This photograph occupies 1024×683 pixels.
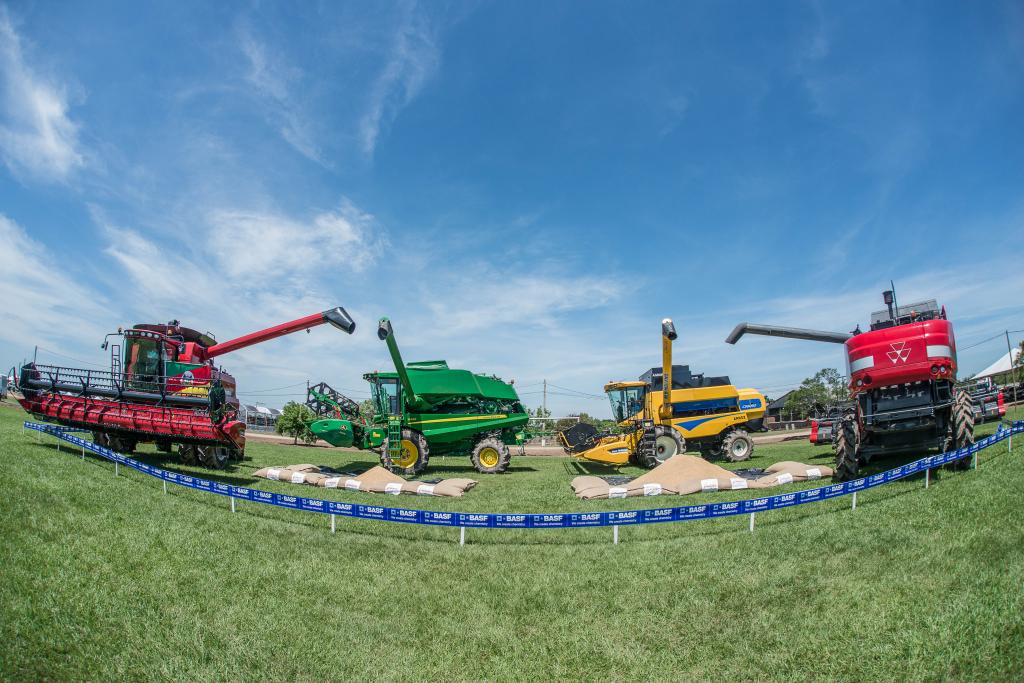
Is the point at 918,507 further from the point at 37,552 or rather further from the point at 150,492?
the point at 150,492

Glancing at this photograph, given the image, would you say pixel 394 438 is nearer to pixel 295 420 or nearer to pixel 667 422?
pixel 667 422

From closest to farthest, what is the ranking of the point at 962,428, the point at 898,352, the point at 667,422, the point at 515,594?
the point at 515,594 < the point at 962,428 < the point at 898,352 < the point at 667,422

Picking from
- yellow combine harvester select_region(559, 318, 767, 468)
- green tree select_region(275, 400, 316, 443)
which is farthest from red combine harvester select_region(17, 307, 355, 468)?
green tree select_region(275, 400, 316, 443)

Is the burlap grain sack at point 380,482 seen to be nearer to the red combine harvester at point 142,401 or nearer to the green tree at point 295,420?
the red combine harvester at point 142,401

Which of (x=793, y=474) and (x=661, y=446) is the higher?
(x=661, y=446)

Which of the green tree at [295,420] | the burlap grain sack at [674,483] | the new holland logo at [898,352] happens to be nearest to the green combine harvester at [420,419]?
the burlap grain sack at [674,483]

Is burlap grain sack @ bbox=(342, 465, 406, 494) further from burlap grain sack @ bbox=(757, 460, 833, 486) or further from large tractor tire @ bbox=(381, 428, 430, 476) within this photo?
burlap grain sack @ bbox=(757, 460, 833, 486)

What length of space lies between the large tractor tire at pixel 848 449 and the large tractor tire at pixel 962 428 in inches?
59.6

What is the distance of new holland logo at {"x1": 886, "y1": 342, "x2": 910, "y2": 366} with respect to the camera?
9719mm

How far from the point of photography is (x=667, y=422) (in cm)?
1728

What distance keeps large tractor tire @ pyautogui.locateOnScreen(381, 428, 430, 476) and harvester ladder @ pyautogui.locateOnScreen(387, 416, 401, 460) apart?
0.10 meters

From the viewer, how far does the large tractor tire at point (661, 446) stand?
16.6m

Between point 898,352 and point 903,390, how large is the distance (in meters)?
0.89

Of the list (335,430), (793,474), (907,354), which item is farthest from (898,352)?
(335,430)
